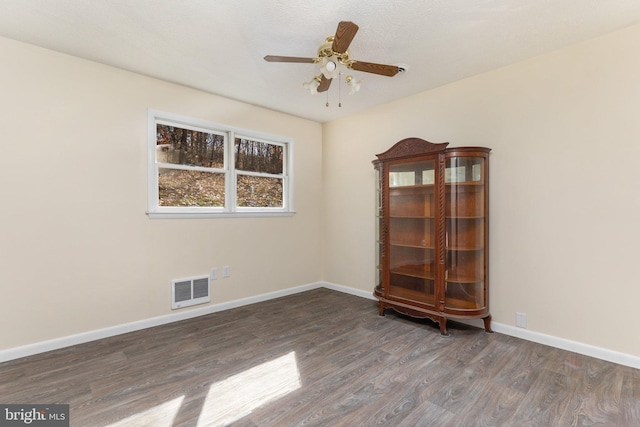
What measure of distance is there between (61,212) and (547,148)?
4443mm

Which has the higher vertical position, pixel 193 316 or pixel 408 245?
pixel 408 245

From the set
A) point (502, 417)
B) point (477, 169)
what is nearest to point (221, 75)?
point (477, 169)

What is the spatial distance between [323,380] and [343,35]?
7.77 ft

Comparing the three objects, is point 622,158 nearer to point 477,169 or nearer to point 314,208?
point 477,169

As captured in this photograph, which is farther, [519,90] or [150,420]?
[519,90]

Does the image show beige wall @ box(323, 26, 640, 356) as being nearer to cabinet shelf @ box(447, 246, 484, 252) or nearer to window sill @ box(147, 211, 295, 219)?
cabinet shelf @ box(447, 246, 484, 252)

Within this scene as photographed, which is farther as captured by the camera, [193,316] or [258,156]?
[258,156]

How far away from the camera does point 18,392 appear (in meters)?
2.01

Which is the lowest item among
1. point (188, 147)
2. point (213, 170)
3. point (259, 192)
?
point (259, 192)

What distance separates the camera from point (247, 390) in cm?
205

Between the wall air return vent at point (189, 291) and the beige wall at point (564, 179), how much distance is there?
3.19 meters

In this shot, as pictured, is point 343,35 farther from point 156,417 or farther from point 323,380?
point 156,417

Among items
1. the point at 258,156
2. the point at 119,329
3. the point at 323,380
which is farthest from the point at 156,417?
the point at 258,156

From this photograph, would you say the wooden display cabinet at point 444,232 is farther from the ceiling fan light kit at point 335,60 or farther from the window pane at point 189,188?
the window pane at point 189,188
